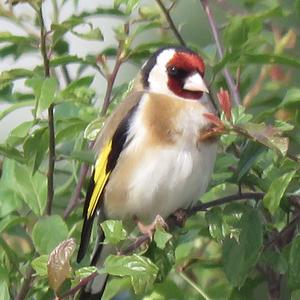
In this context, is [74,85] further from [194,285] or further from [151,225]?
[194,285]

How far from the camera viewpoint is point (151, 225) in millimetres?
3117

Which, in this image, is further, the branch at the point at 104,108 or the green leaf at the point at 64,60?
the branch at the point at 104,108

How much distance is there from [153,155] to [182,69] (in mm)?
303

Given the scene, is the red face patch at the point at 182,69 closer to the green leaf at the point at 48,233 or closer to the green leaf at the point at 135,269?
the green leaf at the point at 48,233

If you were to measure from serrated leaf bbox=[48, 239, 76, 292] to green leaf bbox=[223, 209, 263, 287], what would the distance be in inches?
17.7

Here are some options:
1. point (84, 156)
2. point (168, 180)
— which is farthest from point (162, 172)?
point (84, 156)

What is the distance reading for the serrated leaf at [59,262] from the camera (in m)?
2.63

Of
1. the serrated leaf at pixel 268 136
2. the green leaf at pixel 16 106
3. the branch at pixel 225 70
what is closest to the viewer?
the serrated leaf at pixel 268 136

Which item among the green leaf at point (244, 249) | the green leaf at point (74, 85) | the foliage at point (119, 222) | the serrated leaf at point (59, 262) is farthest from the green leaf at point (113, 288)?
the serrated leaf at point (59, 262)

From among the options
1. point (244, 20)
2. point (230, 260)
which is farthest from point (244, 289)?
point (244, 20)

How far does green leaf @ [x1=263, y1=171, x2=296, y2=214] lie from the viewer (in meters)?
2.69

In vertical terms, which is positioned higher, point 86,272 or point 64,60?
point 64,60

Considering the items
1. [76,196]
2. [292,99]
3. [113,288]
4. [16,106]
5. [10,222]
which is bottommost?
[113,288]

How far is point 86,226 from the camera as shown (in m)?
3.07
